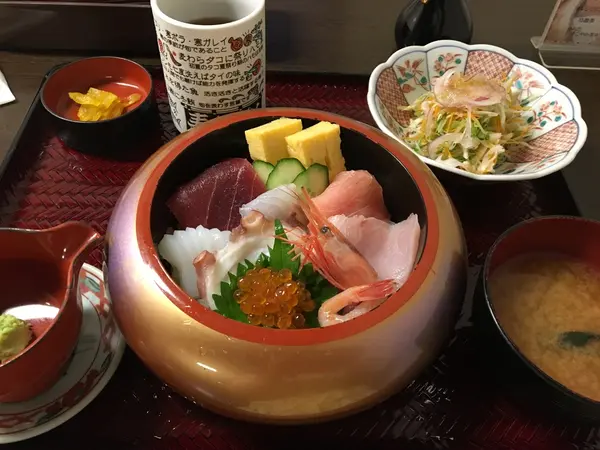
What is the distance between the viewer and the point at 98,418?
37.1 inches

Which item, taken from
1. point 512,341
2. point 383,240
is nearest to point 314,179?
point 383,240

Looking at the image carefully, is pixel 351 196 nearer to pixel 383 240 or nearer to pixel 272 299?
pixel 383 240

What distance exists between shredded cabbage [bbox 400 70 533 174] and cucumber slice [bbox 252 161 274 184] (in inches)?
17.7

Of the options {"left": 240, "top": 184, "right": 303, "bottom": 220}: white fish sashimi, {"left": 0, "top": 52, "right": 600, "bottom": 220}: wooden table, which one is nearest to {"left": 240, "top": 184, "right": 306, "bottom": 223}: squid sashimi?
{"left": 240, "top": 184, "right": 303, "bottom": 220}: white fish sashimi

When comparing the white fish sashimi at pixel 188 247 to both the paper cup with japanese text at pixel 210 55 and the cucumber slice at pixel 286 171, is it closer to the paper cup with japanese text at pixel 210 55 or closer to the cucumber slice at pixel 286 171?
the cucumber slice at pixel 286 171

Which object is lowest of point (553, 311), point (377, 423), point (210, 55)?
point (377, 423)

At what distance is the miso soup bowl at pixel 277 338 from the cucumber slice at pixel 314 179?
21 cm

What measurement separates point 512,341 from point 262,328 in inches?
17.0

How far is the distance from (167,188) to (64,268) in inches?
10.0

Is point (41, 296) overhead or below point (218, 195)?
below

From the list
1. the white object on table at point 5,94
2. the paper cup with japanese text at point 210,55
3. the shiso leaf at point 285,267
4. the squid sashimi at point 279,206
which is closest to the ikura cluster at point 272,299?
the shiso leaf at point 285,267

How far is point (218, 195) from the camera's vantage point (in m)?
1.08

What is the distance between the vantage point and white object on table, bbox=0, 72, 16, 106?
4.96ft

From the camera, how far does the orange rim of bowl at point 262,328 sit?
0.78 meters
